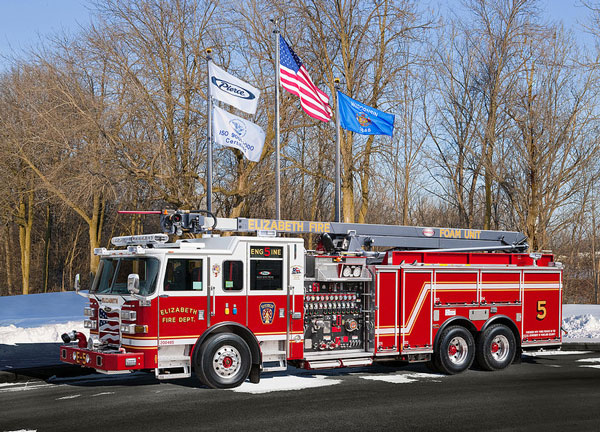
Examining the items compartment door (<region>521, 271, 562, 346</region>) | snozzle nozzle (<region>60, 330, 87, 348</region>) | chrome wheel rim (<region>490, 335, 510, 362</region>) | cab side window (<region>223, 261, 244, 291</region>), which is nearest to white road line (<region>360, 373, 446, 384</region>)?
chrome wheel rim (<region>490, 335, 510, 362</region>)

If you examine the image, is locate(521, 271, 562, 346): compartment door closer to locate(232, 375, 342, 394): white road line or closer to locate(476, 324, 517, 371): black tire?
locate(476, 324, 517, 371): black tire

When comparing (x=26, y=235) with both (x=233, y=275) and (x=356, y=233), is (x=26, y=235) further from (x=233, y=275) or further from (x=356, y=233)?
(x=233, y=275)

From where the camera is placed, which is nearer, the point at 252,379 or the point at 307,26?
the point at 252,379

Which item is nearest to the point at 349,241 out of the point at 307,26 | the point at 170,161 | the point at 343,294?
the point at 343,294

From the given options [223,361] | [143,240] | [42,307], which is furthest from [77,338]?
[42,307]

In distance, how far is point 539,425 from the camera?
9.22 meters

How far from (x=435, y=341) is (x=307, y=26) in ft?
57.0

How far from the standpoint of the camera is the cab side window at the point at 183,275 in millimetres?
11184

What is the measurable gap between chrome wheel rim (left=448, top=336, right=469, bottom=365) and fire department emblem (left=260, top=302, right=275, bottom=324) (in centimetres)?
394

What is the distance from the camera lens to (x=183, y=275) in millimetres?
11312

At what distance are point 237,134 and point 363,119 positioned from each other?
12.6 feet

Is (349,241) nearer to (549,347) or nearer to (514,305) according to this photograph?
(514,305)

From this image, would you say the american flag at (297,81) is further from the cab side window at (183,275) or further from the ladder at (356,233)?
the cab side window at (183,275)

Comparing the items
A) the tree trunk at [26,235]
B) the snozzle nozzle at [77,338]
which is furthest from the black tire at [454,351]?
the tree trunk at [26,235]
